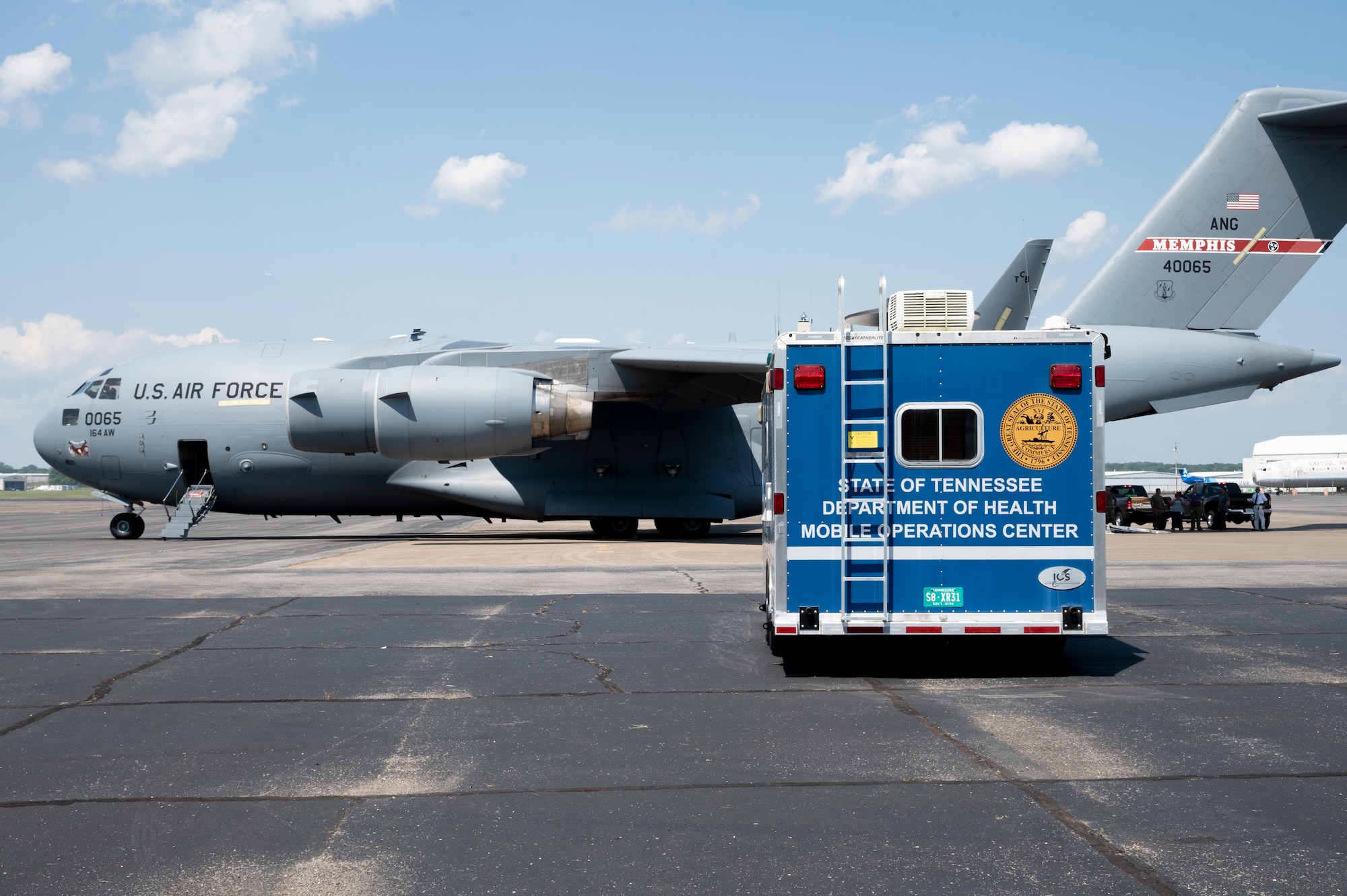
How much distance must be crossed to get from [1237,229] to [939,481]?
1891 cm

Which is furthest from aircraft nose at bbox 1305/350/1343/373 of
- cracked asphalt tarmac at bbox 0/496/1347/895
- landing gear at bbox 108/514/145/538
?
landing gear at bbox 108/514/145/538

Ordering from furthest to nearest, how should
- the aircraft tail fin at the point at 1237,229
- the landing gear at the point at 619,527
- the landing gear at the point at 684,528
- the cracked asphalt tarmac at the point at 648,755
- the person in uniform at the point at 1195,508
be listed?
the person in uniform at the point at 1195,508, the landing gear at the point at 684,528, the landing gear at the point at 619,527, the aircraft tail fin at the point at 1237,229, the cracked asphalt tarmac at the point at 648,755

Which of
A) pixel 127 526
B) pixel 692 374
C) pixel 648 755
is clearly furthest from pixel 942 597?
pixel 127 526

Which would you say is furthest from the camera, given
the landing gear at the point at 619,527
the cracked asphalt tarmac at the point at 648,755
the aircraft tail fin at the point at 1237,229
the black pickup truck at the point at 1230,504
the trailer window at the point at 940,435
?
the black pickup truck at the point at 1230,504

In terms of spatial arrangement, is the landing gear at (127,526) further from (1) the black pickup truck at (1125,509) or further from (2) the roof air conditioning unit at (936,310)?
(1) the black pickup truck at (1125,509)

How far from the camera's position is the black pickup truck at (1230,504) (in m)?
33.1

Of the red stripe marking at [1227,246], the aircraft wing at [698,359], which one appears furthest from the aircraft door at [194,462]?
the red stripe marking at [1227,246]

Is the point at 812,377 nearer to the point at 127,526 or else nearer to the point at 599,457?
the point at 599,457

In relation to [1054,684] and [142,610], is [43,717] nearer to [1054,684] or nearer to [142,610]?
[142,610]

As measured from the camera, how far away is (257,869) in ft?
13.3

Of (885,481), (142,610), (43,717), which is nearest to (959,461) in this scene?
(885,481)

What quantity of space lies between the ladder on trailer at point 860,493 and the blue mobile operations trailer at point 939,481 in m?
0.01

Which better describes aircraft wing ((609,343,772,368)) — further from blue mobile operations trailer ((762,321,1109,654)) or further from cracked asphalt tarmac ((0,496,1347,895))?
blue mobile operations trailer ((762,321,1109,654))

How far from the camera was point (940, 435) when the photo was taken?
7922 millimetres
